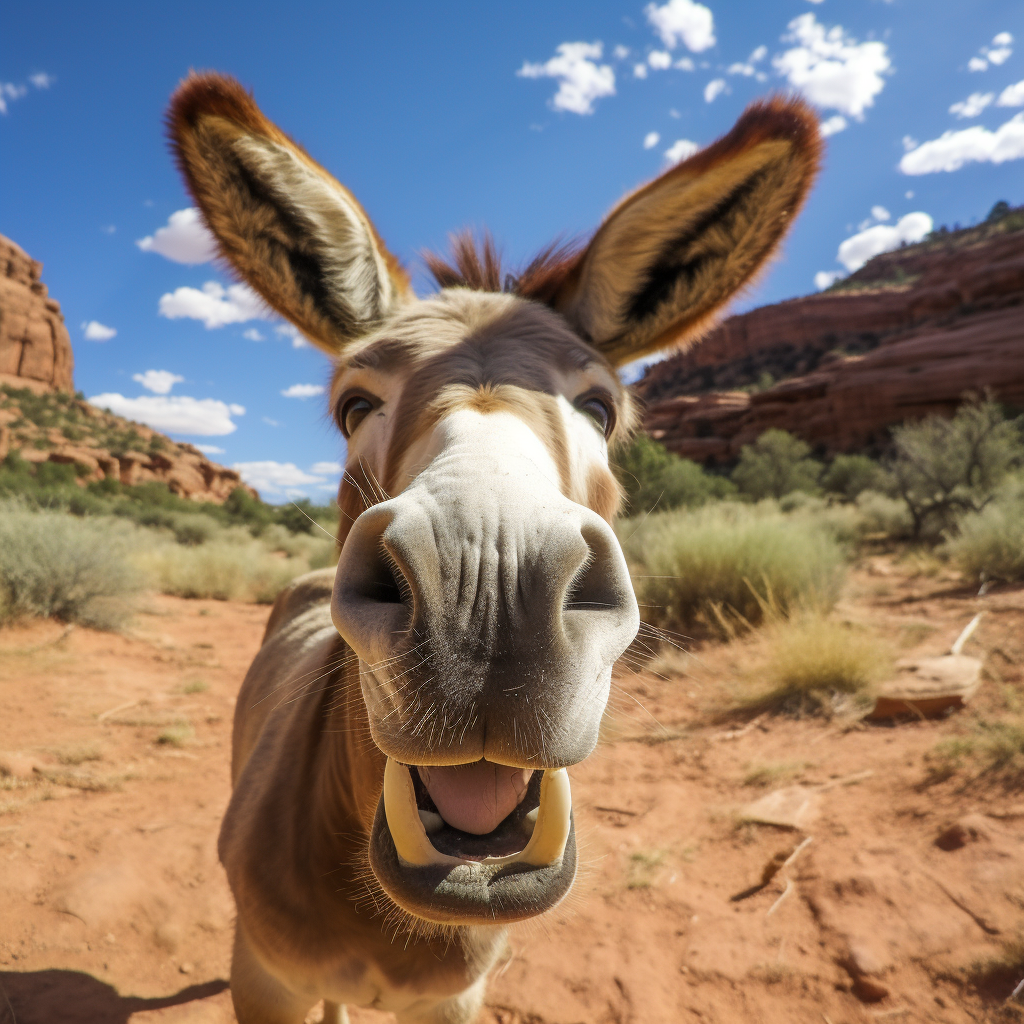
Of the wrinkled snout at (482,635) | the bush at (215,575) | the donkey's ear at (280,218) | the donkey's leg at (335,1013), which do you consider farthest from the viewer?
the bush at (215,575)

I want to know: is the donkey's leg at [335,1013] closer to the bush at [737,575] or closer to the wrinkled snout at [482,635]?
the wrinkled snout at [482,635]

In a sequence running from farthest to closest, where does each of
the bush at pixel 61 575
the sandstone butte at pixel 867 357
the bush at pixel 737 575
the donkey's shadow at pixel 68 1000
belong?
the sandstone butte at pixel 867 357 → the bush at pixel 737 575 → the bush at pixel 61 575 → the donkey's shadow at pixel 68 1000

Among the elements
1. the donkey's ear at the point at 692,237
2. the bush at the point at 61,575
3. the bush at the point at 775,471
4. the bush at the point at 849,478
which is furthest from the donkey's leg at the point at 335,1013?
the bush at the point at 775,471

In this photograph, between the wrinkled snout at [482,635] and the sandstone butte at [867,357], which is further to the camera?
the sandstone butte at [867,357]

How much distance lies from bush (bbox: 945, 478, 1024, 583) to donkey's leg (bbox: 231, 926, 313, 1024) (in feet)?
31.2

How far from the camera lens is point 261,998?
192 centimetres

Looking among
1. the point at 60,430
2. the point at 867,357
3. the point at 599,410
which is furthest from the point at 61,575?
the point at 867,357

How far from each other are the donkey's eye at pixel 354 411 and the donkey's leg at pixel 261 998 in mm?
1764

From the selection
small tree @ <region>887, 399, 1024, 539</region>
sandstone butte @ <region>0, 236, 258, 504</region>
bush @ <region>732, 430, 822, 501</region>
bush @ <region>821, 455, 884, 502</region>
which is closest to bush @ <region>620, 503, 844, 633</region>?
small tree @ <region>887, 399, 1024, 539</region>

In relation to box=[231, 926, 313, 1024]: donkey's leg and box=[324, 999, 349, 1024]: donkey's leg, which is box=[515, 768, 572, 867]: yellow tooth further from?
box=[324, 999, 349, 1024]: donkey's leg

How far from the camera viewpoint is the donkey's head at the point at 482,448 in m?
0.92

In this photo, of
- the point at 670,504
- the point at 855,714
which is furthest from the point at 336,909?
the point at 670,504

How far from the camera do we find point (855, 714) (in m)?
4.86

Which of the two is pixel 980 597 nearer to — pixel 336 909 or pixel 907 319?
pixel 336 909
